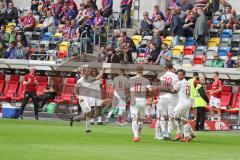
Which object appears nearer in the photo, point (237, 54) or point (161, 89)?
point (161, 89)

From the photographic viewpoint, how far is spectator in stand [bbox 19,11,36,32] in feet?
137

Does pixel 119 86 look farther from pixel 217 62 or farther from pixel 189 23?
pixel 189 23

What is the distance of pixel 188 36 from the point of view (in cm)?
3709

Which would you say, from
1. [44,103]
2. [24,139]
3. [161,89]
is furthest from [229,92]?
[24,139]

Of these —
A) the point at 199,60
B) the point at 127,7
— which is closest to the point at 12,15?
the point at 127,7

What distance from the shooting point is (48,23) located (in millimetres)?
41625

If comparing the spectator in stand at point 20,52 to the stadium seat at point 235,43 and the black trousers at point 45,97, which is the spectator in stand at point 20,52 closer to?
the black trousers at point 45,97

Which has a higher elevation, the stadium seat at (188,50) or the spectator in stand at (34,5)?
the spectator in stand at (34,5)

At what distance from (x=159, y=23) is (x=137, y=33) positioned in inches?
64.7

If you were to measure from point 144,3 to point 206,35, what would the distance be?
6429mm

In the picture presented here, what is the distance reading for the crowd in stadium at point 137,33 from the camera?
3516cm

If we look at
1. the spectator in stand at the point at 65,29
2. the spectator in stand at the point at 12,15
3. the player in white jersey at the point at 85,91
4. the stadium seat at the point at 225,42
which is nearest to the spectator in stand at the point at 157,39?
the stadium seat at the point at 225,42

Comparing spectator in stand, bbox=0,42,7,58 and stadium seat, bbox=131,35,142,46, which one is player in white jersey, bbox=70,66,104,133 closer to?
stadium seat, bbox=131,35,142,46

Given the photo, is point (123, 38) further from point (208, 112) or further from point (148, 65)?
point (208, 112)
